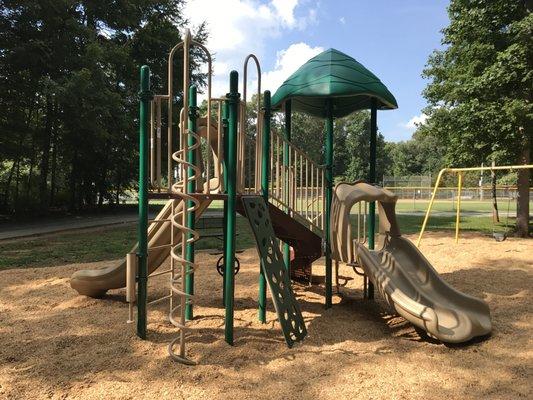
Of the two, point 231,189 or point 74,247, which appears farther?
point 74,247

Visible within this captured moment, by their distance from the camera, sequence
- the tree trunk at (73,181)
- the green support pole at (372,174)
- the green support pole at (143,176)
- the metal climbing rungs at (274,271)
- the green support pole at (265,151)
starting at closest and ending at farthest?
A: the green support pole at (143,176) → the metal climbing rungs at (274,271) → the green support pole at (265,151) → the green support pole at (372,174) → the tree trunk at (73,181)

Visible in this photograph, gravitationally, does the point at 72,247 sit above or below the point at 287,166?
below

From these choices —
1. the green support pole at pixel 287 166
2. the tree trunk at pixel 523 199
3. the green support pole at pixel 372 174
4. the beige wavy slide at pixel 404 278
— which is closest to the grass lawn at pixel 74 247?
the tree trunk at pixel 523 199

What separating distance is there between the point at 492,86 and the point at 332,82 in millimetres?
8627

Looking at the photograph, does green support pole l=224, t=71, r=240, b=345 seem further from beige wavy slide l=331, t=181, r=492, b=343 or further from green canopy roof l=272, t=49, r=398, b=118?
beige wavy slide l=331, t=181, r=492, b=343

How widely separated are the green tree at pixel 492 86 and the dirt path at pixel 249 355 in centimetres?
688

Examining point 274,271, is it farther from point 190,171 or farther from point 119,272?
point 119,272

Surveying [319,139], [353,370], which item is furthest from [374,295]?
[319,139]

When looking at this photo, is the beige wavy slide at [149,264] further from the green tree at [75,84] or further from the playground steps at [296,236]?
the green tree at [75,84]

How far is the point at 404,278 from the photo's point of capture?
207 inches

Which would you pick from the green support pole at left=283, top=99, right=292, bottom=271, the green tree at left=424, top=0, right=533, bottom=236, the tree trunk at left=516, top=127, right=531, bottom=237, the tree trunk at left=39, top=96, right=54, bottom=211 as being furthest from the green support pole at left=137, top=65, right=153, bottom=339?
the tree trunk at left=39, top=96, right=54, bottom=211

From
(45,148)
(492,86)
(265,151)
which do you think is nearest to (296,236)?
(265,151)

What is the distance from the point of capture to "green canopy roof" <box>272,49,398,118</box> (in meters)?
A: 5.32

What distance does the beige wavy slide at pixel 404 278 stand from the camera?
14.6 ft
